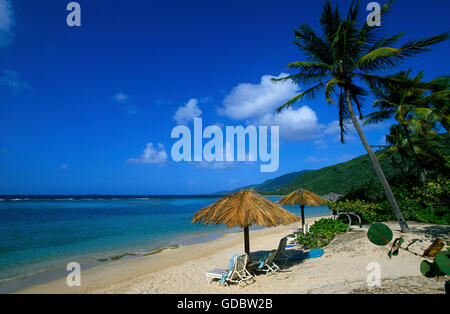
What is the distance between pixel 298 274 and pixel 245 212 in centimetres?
212

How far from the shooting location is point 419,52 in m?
7.71

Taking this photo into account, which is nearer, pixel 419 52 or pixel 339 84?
pixel 419 52

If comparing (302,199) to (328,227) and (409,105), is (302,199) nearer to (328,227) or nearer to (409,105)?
(328,227)

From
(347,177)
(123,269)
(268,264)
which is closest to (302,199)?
(268,264)

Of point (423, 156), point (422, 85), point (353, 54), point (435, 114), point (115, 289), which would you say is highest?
point (353, 54)

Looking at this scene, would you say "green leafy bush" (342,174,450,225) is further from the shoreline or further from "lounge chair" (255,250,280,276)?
"lounge chair" (255,250,280,276)

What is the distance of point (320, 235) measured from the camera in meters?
8.99

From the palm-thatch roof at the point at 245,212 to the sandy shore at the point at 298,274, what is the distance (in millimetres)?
1409

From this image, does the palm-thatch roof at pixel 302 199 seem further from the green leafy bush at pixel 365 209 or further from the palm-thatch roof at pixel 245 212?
the palm-thatch roof at pixel 245 212

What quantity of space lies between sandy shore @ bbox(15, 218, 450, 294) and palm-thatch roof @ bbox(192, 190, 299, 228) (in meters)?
A: 1.41
